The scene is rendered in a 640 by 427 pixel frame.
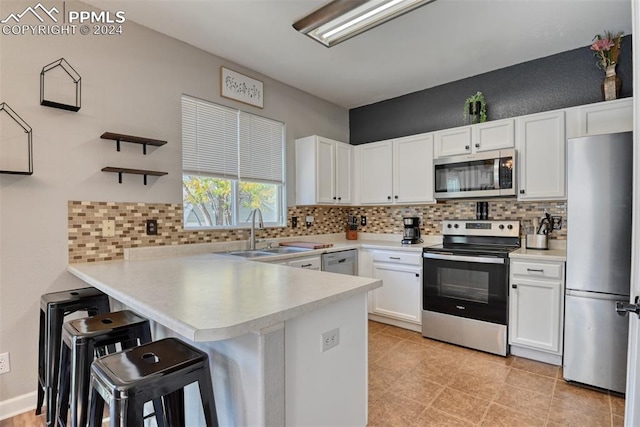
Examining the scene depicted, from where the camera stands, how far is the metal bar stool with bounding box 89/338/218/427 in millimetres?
960

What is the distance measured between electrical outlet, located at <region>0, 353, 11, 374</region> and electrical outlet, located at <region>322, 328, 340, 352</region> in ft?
6.79

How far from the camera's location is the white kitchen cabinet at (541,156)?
2.84 metres

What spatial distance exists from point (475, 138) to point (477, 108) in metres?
0.36

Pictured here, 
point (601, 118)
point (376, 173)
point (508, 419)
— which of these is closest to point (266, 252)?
point (376, 173)

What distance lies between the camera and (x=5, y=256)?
2.00m

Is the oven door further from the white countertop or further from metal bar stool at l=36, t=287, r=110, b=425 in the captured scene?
metal bar stool at l=36, t=287, r=110, b=425

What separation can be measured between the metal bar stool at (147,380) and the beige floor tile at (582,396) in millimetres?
2327

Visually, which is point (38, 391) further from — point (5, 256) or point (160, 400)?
point (160, 400)

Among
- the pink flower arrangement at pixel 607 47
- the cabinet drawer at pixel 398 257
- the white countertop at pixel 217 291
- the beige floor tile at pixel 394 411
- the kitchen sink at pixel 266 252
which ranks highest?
the pink flower arrangement at pixel 607 47

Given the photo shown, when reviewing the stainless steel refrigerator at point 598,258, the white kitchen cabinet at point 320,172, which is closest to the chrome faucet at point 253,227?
the white kitchen cabinet at point 320,172

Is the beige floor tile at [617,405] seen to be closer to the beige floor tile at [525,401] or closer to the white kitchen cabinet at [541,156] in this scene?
the beige floor tile at [525,401]

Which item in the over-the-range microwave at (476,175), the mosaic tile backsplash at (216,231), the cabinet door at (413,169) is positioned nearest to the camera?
the mosaic tile backsplash at (216,231)

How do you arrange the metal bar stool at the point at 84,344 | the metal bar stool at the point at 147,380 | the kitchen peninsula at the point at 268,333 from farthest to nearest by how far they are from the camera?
the metal bar stool at the point at 84,344
the kitchen peninsula at the point at 268,333
the metal bar stool at the point at 147,380

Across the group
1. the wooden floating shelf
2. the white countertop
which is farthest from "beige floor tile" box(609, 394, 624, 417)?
the wooden floating shelf
